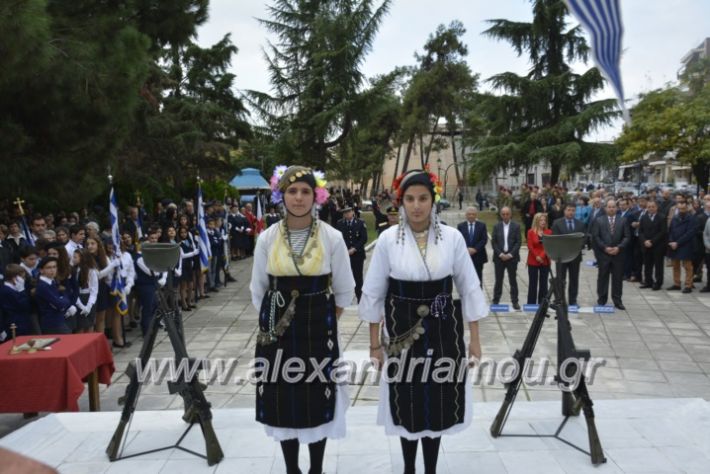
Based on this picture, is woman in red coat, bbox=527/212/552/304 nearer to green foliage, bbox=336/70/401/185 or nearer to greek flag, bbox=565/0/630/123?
greek flag, bbox=565/0/630/123

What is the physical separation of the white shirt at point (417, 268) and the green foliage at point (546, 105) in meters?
24.6

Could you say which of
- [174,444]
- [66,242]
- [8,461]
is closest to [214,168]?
[66,242]

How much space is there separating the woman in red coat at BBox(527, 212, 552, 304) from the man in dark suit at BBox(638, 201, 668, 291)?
9.18ft

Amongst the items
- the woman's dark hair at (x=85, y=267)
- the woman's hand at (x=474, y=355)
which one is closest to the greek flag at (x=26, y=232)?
the woman's dark hair at (x=85, y=267)

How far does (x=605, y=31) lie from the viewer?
4.30 m

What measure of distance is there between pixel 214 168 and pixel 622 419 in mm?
21076

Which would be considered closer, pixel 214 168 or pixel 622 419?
pixel 622 419

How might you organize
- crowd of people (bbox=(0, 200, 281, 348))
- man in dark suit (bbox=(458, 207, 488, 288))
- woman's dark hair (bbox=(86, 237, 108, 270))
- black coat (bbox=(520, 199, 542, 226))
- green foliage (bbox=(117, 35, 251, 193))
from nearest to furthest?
crowd of people (bbox=(0, 200, 281, 348)) < woman's dark hair (bbox=(86, 237, 108, 270)) < man in dark suit (bbox=(458, 207, 488, 288)) < green foliage (bbox=(117, 35, 251, 193)) < black coat (bbox=(520, 199, 542, 226))

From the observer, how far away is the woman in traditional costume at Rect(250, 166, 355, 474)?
11.3 ft

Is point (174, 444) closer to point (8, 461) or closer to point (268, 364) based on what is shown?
point (268, 364)

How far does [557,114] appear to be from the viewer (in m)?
28.5

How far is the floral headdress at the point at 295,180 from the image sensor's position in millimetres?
3533

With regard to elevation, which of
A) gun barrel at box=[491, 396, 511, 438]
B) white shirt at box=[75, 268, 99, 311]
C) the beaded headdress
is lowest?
gun barrel at box=[491, 396, 511, 438]

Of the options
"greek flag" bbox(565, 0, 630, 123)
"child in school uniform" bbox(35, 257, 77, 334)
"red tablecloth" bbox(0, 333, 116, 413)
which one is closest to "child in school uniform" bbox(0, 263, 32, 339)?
"child in school uniform" bbox(35, 257, 77, 334)
